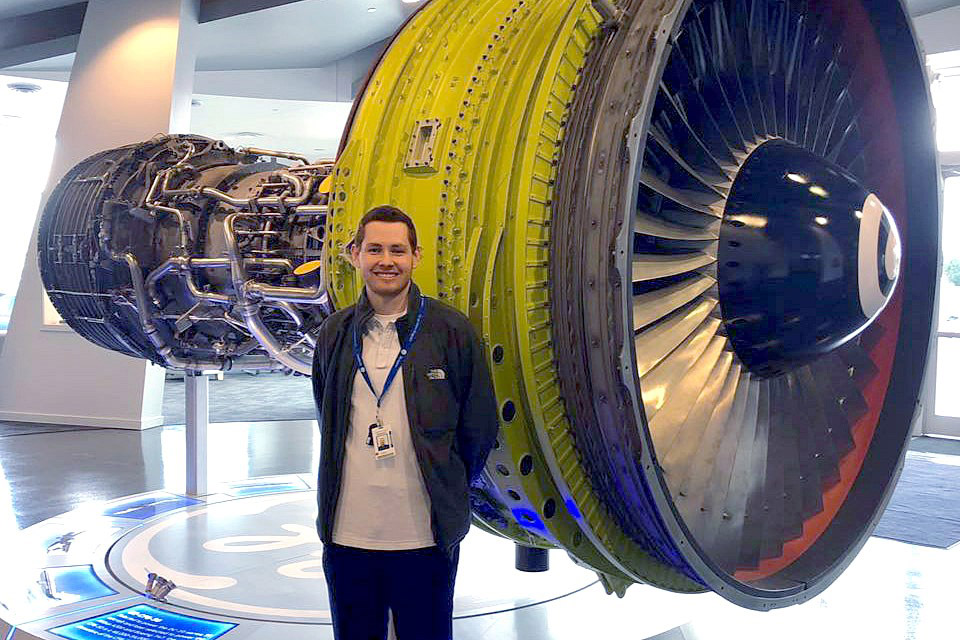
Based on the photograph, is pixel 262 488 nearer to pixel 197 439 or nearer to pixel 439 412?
pixel 197 439

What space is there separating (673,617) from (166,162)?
349 centimetres

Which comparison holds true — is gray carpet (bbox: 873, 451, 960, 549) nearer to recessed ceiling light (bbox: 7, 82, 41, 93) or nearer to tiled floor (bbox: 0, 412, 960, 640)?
tiled floor (bbox: 0, 412, 960, 640)

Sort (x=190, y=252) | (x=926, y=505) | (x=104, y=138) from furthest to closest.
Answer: (x=104, y=138) → (x=926, y=505) → (x=190, y=252)

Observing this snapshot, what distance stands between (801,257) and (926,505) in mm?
4805

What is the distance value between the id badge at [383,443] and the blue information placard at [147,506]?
3816 mm

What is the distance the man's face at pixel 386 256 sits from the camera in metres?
2.29

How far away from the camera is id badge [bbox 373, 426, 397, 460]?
2281 millimetres

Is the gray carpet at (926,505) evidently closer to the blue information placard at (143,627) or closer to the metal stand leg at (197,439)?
the blue information placard at (143,627)

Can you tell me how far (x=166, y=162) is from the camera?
468 cm

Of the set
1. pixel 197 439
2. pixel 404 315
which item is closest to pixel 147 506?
pixel 197 439

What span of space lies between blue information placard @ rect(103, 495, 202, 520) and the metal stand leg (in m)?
0.13

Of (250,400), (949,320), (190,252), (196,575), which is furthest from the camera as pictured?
(250,400)

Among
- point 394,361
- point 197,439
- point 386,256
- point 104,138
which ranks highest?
point 104,138

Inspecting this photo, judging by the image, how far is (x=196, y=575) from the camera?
4.41 metres
